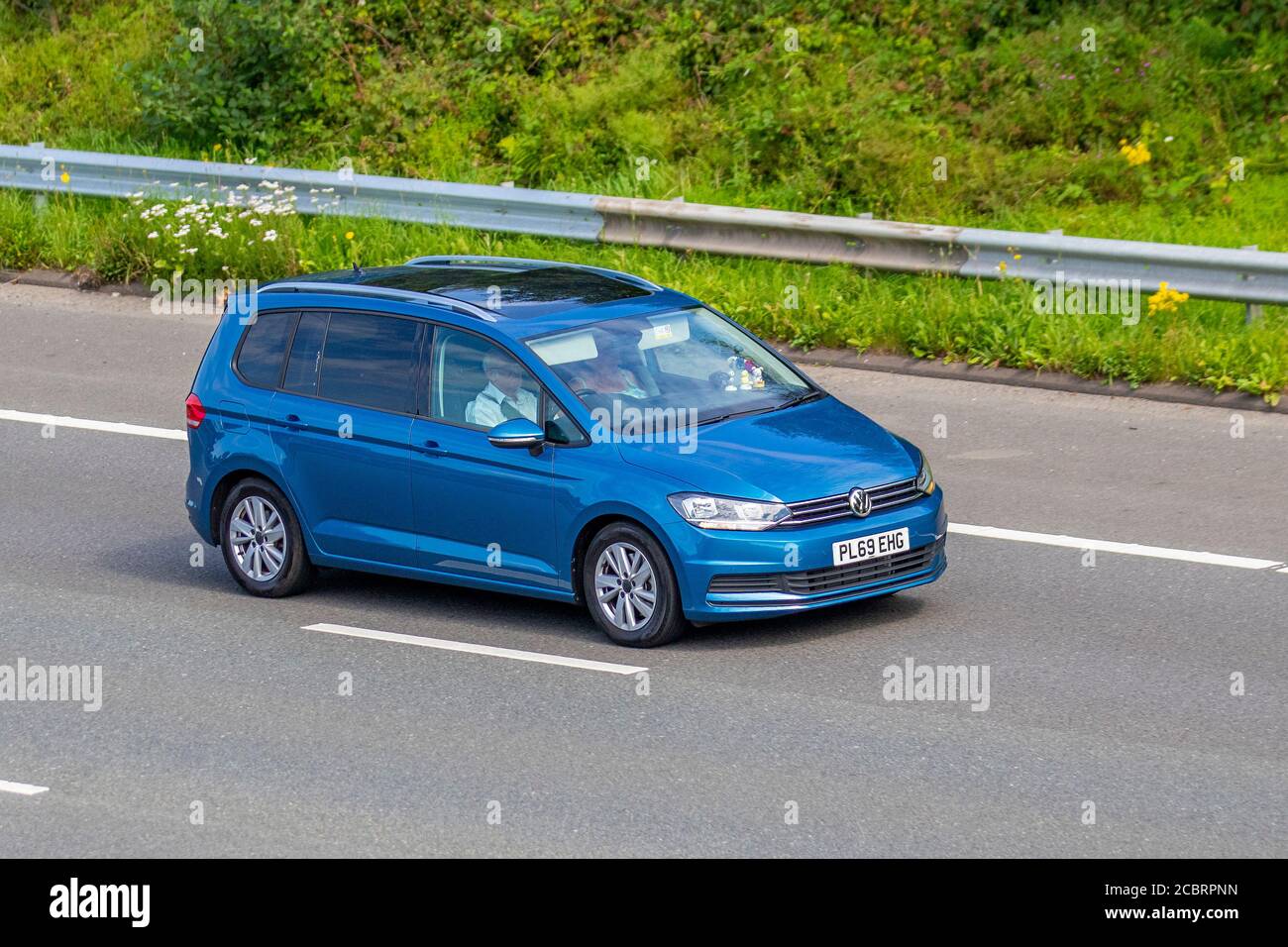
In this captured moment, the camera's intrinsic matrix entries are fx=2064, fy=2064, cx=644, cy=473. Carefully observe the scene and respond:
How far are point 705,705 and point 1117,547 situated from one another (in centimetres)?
325

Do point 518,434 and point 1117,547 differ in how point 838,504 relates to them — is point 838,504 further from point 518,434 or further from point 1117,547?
point 1117,547

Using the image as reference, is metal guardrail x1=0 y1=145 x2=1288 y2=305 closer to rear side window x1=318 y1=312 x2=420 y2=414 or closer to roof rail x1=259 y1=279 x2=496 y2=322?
roof rail x1=259 y1=279 x2=496 y2=322

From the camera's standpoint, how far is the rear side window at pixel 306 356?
1098cm

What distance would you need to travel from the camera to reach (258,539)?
1111cm

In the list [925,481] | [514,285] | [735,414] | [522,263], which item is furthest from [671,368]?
[522,263]

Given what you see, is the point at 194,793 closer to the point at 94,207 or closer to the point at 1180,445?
the point at 1180,445

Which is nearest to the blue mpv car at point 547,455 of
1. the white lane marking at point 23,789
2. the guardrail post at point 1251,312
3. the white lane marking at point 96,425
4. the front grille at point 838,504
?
the front grille at point 838,504

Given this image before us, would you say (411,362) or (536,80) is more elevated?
(536,80)

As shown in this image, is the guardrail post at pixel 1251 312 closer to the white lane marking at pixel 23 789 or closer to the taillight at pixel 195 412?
the taillight at pixel 195 412

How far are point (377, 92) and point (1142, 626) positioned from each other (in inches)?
506

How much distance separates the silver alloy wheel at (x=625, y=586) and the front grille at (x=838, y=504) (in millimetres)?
707

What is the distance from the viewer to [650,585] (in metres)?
9.66
